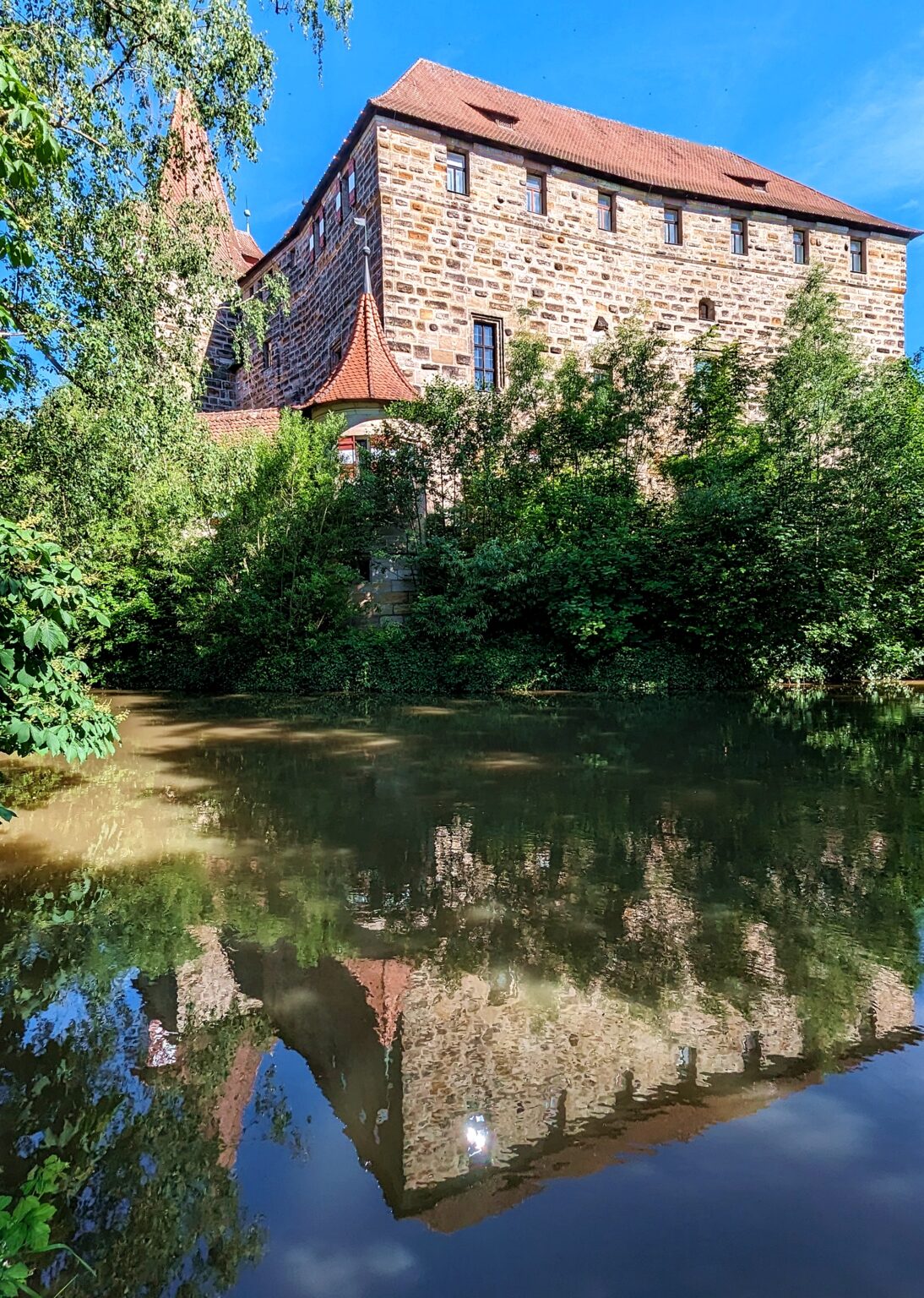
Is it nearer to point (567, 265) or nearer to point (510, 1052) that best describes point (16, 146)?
point (510, 1052)

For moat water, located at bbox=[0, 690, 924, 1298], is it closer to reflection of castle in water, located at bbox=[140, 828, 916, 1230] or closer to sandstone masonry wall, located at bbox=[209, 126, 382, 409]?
reflection of castle in water, located at bbox=[140, 828, 916, 1230]

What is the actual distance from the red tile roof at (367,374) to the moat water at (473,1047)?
12.2 meters

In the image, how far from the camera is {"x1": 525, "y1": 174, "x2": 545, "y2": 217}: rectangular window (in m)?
19.7

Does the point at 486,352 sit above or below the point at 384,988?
above

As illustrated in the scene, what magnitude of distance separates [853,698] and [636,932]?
10.9 m

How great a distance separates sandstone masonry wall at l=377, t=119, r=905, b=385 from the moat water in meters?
15.4

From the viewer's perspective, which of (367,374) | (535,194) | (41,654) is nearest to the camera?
(41,654)

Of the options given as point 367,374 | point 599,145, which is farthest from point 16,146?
point 599,145

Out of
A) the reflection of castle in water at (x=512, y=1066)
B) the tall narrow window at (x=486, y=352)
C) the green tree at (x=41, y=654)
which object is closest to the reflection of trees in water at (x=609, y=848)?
the reflection of castle in water at (x=512, y=1066)

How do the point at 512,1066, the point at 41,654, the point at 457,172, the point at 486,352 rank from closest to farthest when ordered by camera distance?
the point at 512,1066, the point at 41,654, the point at 457,172, the point at 486,352

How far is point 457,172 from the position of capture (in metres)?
18.7

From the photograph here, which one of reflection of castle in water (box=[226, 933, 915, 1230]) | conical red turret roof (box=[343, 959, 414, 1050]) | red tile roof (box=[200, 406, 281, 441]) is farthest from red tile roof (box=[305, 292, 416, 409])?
reflection of castle in water (box=[226, 933, 915, 1230])

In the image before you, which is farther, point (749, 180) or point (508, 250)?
point (749, 180)

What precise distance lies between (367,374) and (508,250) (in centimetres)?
624
